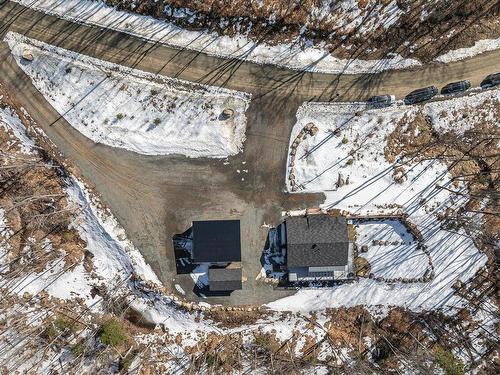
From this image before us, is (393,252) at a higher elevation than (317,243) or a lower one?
lower

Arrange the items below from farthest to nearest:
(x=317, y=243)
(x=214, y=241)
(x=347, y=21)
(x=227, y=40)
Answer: (x=227, y=40)
(x=347, y=21)
(x=214, y=241)
(x=317, y=243)

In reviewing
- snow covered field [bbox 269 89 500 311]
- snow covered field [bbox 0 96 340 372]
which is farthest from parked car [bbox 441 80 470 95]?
snow covered field [bbox 0 96 340 372]

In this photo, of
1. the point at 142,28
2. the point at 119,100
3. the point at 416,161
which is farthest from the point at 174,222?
the point at 416,161

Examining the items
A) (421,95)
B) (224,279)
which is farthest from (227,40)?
(224,279)

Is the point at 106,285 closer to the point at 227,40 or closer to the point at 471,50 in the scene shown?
the point at 227,40

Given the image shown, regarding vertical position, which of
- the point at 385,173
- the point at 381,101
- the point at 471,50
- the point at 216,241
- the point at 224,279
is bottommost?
the point at 224,279

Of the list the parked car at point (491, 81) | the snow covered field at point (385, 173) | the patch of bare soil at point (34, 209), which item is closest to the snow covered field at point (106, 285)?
the patch of bare soil at point (34, 209)
